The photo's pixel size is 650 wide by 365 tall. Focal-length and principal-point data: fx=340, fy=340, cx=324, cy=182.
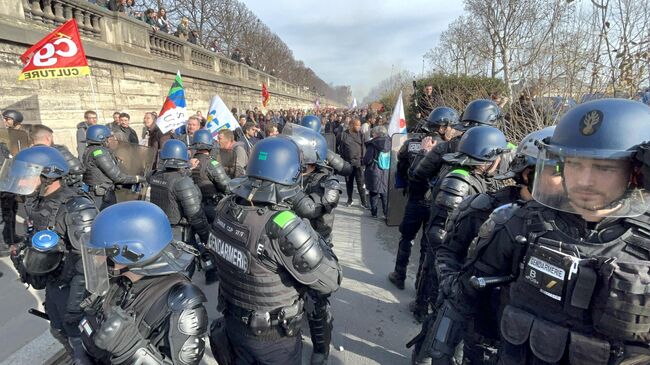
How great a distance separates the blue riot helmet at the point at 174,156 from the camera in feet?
12.4

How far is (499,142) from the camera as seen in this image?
8.81 ft

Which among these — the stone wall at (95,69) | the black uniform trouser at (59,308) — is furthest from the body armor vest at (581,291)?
the stone wall at (95,69)

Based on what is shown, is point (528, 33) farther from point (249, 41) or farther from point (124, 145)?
point (249, 41)

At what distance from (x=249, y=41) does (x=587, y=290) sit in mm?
40145

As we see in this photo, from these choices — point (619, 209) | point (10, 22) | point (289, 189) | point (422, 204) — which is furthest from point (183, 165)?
point (10, 22)

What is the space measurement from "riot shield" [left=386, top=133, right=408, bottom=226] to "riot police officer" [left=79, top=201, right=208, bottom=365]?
16.3 feet

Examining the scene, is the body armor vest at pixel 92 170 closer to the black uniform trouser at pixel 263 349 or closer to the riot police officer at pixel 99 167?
the riot police officer at pixel 99 167

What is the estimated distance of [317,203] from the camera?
10.3 ft

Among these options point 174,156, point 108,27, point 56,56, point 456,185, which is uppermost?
point 108,27

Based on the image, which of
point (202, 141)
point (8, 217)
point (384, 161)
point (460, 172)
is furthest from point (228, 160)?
point (460, 172)

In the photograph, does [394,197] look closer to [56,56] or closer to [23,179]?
[23,179]

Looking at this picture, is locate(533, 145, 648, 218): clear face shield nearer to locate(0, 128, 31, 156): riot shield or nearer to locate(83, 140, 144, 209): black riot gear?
locate(83, 140, 144, 209): black riot gear

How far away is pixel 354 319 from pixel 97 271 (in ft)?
8.76

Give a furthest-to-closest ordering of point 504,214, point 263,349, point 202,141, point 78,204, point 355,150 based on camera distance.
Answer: point 355,150 → point 202,141 → point 78,204 → point 263,349 → point 504,214
